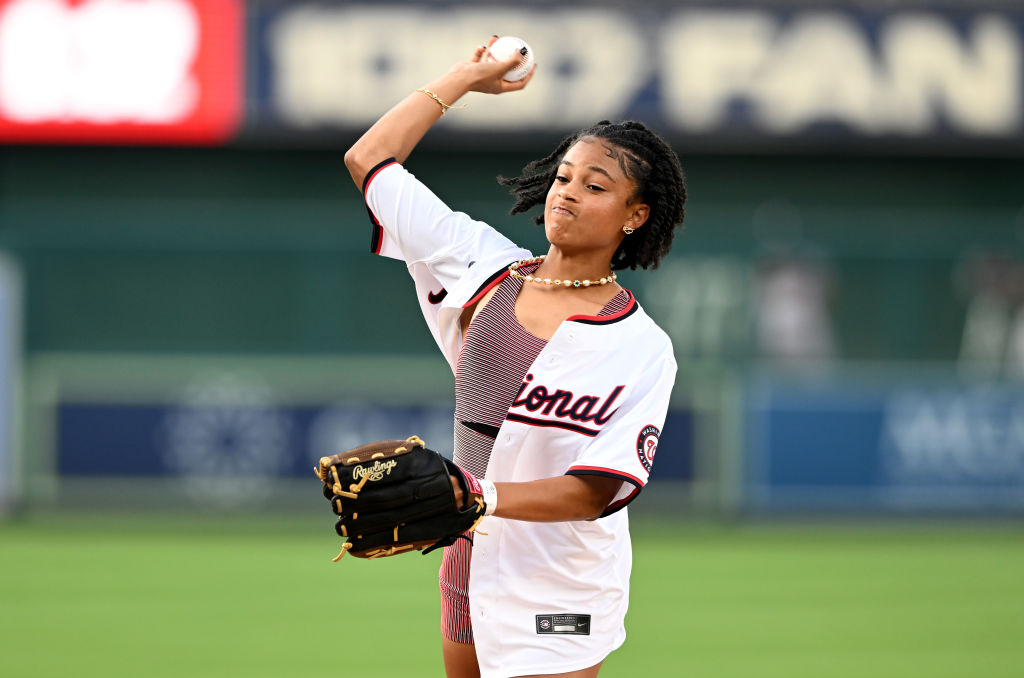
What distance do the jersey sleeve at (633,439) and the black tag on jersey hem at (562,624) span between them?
11.1 inches

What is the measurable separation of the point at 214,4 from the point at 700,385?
227 inches

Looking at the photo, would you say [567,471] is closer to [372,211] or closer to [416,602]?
[372,211]

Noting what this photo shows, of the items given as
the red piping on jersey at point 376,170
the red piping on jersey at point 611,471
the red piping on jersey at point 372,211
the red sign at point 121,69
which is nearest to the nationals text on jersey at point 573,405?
the red piping on jersey at point 611,471

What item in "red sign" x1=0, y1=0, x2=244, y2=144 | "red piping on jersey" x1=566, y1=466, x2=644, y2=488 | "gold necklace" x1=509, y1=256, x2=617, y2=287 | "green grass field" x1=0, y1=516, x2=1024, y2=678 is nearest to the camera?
"red piping on jersey" x1=566, y1=466, x2=644, y2=488

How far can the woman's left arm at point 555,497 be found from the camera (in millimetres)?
3320

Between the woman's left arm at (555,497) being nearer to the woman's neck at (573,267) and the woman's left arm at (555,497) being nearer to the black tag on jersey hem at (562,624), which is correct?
the black tag on jersey hem at (562,624)

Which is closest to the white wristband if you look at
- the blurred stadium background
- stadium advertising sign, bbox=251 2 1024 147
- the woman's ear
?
the woman's ear

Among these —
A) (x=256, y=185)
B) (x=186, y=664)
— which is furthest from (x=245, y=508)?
(x=186, y=664)

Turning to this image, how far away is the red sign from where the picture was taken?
14141 mm

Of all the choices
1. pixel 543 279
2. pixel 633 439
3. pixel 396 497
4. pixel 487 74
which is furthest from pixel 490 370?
pixel 487 74

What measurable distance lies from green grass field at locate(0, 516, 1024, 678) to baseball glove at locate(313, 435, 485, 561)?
3999mm

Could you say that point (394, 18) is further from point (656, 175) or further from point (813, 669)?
point (656, 175)

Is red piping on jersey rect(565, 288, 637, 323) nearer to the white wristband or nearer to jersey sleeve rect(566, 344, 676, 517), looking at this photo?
jersey sleeve rect(566, 344, 676, 517)

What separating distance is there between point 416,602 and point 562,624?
583 cm
